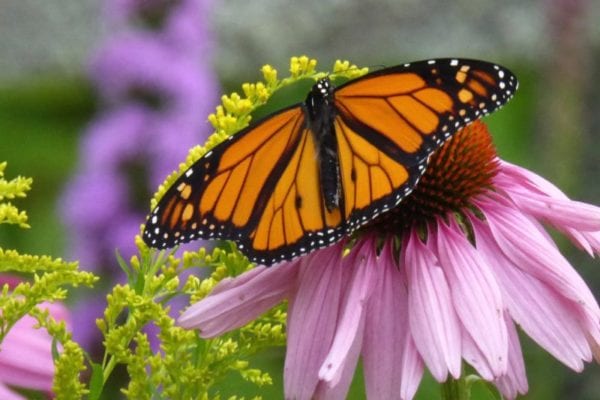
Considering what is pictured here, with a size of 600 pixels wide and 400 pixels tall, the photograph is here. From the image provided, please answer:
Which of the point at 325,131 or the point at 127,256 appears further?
the point at 127,256

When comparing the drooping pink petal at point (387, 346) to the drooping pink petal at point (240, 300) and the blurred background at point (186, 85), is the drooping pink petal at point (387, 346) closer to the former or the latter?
the drooping pink petal at point (240, 300)

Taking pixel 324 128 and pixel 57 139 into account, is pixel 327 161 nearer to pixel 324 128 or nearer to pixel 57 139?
pixel 324 128

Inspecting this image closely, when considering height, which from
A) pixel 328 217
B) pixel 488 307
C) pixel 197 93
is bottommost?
pixel 488 307

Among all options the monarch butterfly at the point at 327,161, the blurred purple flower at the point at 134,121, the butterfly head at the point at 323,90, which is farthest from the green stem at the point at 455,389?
the blurred purple flower at the point at 134,121

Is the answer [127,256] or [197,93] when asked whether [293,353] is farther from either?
[197,93]

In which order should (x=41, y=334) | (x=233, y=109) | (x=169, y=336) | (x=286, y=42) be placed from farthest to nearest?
(x=286, y=42), (x=41, y=334), (x=233, y=109), (x=169, y=336)

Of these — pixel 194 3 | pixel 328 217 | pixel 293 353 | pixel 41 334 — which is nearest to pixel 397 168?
pixel 328 217

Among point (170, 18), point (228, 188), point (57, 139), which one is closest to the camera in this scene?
point (228, 188)

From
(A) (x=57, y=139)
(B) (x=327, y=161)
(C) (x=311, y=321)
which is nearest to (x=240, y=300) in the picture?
(C) (x=311, y=321)
